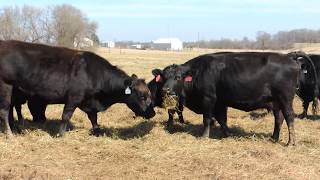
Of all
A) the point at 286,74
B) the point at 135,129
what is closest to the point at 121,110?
the point at 135,129

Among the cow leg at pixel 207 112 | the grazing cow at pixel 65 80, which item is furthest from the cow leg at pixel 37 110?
the cow leg at pixel 207 112

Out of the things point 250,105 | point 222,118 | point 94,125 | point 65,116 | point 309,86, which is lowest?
point 94,125

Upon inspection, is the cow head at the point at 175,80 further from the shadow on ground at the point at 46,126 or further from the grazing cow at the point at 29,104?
the grazing cow at the point at 29,104

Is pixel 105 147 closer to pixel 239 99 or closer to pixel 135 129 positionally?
pixel 135 129

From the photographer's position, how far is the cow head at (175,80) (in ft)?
32.9

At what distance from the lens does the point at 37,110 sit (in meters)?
10.8

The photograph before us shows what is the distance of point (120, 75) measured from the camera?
32.7ft

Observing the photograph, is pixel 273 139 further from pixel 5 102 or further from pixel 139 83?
pixel 5 102

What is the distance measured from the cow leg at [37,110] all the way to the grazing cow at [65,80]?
0.87m

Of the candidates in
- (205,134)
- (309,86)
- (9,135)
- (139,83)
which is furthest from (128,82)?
(309,86)

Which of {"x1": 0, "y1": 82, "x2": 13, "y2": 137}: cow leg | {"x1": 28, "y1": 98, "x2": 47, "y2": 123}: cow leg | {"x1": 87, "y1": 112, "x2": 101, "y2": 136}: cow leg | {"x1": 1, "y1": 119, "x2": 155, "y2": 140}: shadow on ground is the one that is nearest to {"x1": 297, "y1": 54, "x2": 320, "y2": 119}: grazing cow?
{"x1": 1, "y1": 119, "x2": 155, "y2": 140}: shadow on ground

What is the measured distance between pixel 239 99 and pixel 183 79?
123 centimetres

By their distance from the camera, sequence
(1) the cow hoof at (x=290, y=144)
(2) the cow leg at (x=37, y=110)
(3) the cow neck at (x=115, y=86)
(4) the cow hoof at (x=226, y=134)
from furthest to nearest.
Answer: (2) the cow leg at (x=37, y=110) < (4) the cow hoof at (x=226, y=134) < (3) the cow neck at (x=115, y=86) < (1) the cow hoof at (x=290, y=144)

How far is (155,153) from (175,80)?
219 cm
